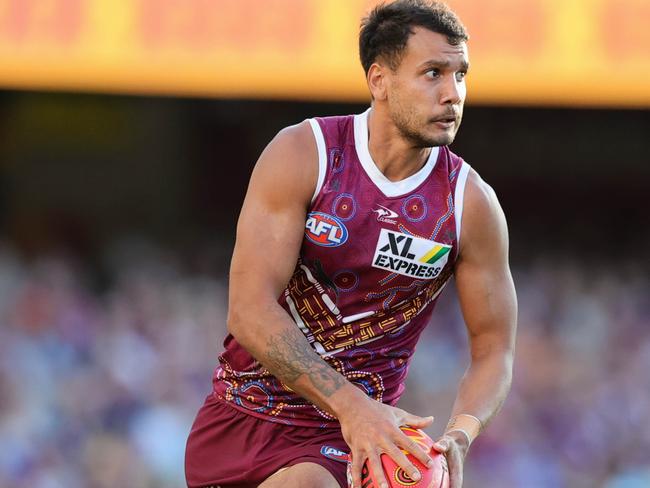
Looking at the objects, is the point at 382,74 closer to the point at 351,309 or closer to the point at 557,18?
the point at 351,309

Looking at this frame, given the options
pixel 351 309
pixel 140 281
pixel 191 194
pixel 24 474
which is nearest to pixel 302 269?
pixel 351 309

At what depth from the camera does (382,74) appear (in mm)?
4316

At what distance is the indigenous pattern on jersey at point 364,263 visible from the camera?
4.28m

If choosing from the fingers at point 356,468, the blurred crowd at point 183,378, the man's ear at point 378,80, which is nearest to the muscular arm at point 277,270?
the fingers at point 356,468

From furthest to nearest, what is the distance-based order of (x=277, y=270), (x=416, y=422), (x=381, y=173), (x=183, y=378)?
(x=183, y=378), (x=381, y=173), (x=277, y=270), (x=416, y=422)

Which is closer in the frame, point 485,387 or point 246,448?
point 485,387

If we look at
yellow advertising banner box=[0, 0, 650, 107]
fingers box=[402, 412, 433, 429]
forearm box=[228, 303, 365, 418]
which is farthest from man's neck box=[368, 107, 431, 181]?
yellow advertising banner box=[0, 0, 650, 107]

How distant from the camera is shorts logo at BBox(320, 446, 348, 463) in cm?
429

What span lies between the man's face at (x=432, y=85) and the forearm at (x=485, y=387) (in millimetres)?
836

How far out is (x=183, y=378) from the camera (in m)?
9.56

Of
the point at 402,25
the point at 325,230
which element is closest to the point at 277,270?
the point at 325,230

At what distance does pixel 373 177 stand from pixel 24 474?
Result: 217 inches

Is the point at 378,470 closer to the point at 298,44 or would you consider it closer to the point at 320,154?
the point at 320,154

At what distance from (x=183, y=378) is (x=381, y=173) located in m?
5.53
